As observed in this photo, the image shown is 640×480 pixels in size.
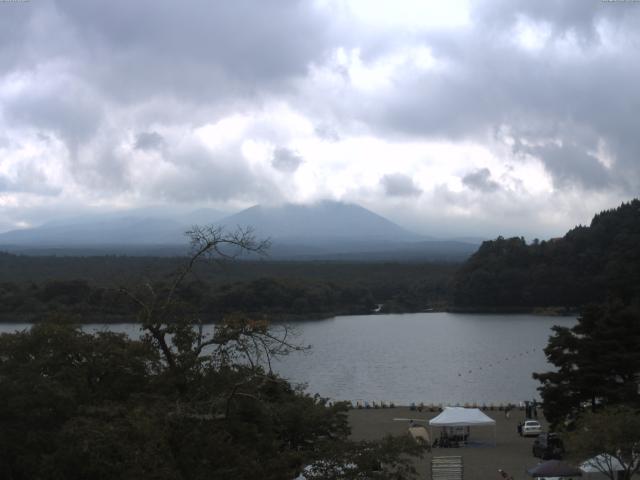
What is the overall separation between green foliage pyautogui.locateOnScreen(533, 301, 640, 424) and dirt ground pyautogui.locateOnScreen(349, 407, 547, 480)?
1.21m

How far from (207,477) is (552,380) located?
10580 millimetres

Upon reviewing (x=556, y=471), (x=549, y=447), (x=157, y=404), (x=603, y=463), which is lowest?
(x=549, y=447)

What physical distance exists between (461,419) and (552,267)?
42760 millimetres

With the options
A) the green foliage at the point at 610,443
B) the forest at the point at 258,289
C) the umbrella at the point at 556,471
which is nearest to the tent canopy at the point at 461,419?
the umbrella at the point at 556,471

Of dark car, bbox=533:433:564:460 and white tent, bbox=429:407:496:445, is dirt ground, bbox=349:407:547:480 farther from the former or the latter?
white tent, bbox=429:407:496:445

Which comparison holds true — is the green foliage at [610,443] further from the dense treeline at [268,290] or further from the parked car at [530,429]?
the dense treeline at [268,290]

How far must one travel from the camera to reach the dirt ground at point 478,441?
13.4 meters

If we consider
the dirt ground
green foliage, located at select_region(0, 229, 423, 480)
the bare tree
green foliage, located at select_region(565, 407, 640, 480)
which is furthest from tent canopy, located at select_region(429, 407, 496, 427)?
the bare tree

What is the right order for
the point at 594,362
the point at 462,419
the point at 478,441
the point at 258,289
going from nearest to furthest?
the point at 594,362 → the point at 462,419 → the point at 478,441 → the point at 258,289

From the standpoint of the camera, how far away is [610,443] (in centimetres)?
978

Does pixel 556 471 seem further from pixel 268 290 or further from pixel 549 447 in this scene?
pixel 268 290

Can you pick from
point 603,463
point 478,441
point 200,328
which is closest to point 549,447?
point 478,441

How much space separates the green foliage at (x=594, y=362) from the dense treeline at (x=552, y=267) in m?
35.8

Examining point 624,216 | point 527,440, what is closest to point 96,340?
point 527,440
